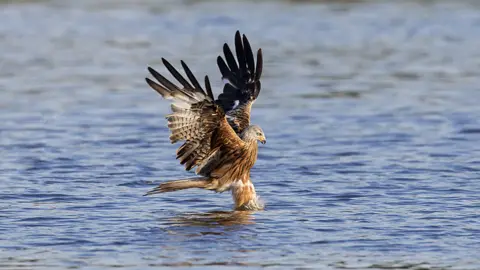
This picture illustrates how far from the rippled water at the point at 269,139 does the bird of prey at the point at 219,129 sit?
270 mm

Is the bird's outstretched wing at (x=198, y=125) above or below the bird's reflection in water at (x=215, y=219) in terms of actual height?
above

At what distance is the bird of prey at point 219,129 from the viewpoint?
32.3ft

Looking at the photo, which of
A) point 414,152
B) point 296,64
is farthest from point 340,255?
point 296,64

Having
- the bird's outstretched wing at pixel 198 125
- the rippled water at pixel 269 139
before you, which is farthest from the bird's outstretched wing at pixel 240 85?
the rippled water at pixel 269 139

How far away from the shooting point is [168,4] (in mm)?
26625

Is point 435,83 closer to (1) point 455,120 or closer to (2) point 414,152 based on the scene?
(1) point 455,120

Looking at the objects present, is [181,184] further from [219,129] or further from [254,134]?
[254,134]

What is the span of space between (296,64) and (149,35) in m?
4.14

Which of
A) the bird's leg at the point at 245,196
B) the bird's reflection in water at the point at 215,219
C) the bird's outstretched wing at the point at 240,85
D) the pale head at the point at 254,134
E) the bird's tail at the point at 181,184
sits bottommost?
the bird's reflection in water at the point at 215,219

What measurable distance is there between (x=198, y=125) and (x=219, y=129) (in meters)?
0.20

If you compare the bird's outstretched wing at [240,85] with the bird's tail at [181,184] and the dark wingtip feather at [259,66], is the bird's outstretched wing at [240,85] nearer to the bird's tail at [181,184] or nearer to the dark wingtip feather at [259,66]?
the dark wingtip feather at [259,66]

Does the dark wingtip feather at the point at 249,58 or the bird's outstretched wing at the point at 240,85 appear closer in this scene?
the dark wingtip feather at the point at 249,58

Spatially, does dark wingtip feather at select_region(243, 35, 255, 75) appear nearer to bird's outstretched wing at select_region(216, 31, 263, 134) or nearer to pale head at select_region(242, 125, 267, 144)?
bird's outstretched wing at select_region(216, 31, 263, 134)

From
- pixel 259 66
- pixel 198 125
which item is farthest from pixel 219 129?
pixel 259 66
